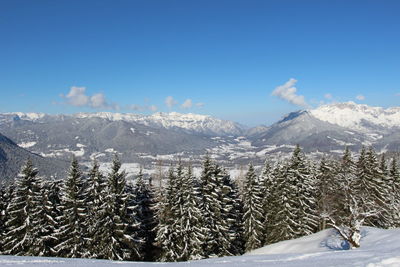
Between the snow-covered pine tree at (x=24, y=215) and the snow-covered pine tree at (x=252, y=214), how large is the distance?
2598 centimetres

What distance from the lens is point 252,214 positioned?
140 feet

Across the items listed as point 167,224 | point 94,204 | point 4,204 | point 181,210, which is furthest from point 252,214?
point 4,204

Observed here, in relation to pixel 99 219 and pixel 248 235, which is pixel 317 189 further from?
pixel 99 219

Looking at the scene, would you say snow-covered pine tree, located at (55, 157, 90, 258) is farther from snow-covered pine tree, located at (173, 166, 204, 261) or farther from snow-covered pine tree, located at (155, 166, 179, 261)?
snow-covered pine tree, located at (173, 166, 204, 261)

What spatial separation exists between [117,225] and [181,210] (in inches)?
300

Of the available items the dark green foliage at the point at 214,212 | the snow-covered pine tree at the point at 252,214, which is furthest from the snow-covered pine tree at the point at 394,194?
the dark green foliage at the point at 214,212

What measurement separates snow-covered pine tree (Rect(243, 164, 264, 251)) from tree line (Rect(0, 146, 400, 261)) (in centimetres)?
14

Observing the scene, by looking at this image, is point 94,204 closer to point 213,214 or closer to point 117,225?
point 117,225

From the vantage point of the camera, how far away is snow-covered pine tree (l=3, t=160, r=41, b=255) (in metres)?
31.8

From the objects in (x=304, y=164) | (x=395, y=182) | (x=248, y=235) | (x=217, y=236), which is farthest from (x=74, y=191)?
(x=395, y=182)

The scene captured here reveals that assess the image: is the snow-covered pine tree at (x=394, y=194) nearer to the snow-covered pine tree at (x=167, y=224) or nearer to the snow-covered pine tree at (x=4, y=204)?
the snow-covered pine tree at (x=167, y=224)

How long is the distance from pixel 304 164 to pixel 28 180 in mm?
34399

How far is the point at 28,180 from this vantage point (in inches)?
1310

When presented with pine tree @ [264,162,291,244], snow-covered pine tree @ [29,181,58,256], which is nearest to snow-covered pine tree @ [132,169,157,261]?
snow-covered pine tree @ [29,181,58,256]
